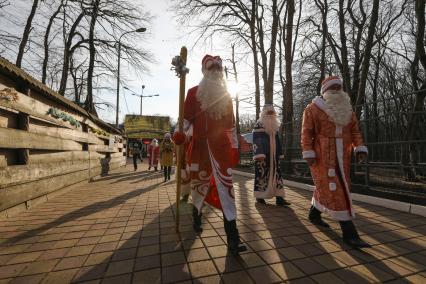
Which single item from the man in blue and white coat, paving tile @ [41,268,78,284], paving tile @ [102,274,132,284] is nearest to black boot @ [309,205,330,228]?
the man in blue and white coat

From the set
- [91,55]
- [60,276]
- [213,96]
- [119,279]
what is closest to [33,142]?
[60,276]

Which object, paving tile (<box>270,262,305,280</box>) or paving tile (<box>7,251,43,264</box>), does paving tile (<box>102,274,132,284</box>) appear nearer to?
paving tile (<box>7,251,43,264</box>)

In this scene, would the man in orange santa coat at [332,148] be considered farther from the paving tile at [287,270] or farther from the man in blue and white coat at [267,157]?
the man in blue and white coat at [267,157]

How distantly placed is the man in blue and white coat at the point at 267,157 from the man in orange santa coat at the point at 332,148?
148cm

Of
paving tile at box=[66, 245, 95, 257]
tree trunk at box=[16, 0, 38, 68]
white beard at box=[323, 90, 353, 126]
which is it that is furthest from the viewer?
tree trunk at box=[16, 0, 38, 68]

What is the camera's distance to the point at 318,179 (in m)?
3.37

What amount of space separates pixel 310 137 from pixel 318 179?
532 millimetres

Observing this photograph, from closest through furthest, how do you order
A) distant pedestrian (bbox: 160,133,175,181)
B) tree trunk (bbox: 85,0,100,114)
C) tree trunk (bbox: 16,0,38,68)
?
distant pedestrian (bbox: 160,133,175,181) < tree trunk (bbox: 16,0,38,68) < tree trunk (bbox: 85,0,100,114)

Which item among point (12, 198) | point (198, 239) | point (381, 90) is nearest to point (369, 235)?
point (198, 239)

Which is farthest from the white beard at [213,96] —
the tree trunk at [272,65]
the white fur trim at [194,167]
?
the tree trunk at [272,65]

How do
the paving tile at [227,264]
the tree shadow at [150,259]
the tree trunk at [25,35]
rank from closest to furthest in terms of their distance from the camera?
1. the tree shadow at [150,259]
2. the paving tile at [227,264]
3. the tree trunk at [25,35]

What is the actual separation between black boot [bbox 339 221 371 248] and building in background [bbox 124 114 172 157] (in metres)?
34.3

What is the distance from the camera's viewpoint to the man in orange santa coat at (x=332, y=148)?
3.10 meters

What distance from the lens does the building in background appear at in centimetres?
3591
